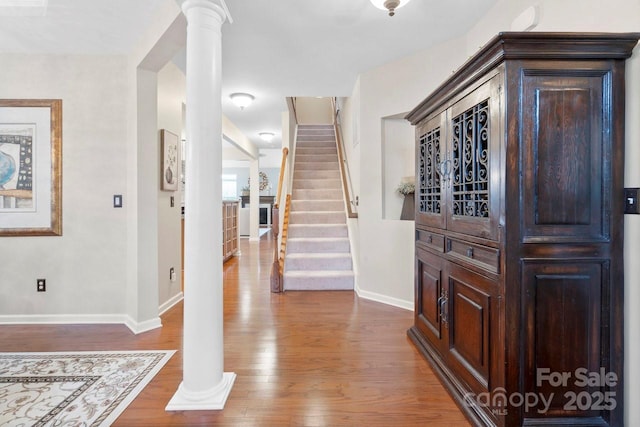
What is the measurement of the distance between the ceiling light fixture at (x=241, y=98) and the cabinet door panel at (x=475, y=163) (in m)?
3.20

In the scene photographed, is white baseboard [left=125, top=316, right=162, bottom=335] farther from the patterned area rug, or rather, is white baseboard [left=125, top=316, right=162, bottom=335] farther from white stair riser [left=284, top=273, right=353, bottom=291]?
white stair riser [left=284, top=273, right=353, bottom=291]

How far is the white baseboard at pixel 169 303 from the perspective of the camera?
3211mm

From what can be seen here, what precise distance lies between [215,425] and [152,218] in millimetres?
1909

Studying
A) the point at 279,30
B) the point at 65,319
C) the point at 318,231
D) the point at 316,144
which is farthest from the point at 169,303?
the point at 316,144

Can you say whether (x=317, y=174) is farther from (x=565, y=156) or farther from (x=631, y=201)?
(x=631, y=201)

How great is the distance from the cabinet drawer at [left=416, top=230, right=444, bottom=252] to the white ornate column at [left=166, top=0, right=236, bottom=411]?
1.44 metres

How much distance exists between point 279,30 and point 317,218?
115 inches

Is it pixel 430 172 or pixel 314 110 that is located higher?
pixel 314 110

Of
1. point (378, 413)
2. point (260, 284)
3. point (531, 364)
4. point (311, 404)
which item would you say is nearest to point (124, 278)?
point (260, 284)

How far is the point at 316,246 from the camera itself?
4.62 metres

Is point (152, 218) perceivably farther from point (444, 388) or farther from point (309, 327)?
point (444, 388)

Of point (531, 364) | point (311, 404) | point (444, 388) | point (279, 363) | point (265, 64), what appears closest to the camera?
point (531, 364)

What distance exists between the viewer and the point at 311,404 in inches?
71.1

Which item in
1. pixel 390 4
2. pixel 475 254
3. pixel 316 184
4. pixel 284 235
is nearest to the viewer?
pixel 475 254
